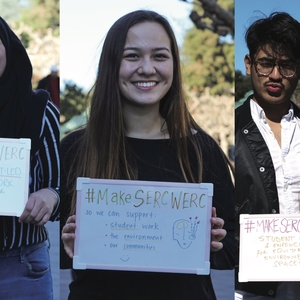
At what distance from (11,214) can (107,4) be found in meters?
0.96

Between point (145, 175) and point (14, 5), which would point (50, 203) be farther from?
point (14, 5)

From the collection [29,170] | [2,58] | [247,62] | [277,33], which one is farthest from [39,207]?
[277,33]

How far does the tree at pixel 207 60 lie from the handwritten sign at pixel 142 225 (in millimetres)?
421

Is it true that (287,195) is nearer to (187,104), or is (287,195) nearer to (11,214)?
(187,104)

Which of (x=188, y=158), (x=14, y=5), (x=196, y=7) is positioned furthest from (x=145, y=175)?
(x=14, y=5)

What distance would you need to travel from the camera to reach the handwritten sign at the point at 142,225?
2.63 meters

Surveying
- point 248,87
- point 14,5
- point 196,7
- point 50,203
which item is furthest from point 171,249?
point 14,5

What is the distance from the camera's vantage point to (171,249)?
2643 mm

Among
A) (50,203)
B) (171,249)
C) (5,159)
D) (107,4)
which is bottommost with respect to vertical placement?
(171,249)

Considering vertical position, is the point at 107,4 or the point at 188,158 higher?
the point at 107,4

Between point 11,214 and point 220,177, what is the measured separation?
88cm

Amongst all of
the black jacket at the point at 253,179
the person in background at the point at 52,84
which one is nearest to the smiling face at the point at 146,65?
the person in background at the point at 52,84

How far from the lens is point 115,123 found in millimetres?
2676

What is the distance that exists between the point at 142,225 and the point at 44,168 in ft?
1.59
